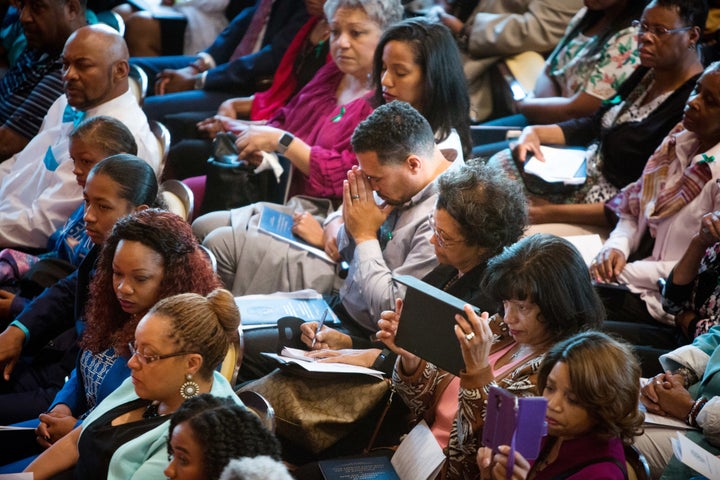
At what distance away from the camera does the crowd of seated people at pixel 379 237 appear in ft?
7.44

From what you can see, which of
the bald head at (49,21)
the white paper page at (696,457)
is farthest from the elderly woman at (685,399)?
the bald head at (49,21)

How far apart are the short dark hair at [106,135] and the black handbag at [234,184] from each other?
614mm

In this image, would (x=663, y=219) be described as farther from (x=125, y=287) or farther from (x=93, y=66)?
(x=93, y=66)

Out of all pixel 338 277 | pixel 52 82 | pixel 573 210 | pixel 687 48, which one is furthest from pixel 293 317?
pixel 52 82

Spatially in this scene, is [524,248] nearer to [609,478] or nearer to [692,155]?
[609,478]

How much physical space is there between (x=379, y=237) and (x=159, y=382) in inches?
49.3

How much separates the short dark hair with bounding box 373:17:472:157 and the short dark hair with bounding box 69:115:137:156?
1.00 meters

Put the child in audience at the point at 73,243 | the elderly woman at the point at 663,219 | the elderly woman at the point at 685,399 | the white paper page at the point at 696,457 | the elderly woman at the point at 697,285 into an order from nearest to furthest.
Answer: the white paper page at the point at 696,457 < the elderly woman at the point at 685,399 < the elderly woman at the point at 697,285 < the elderly woman at the point at 663,219 < the child in audience at the point at 73,243

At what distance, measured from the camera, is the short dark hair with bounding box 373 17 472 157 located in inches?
143

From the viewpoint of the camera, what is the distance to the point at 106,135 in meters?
3.46

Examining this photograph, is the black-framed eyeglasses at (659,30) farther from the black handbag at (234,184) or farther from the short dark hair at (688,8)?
the black handbag at (234,184)

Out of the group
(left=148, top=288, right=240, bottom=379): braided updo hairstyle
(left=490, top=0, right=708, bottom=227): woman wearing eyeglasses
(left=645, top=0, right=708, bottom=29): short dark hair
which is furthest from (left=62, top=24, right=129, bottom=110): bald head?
(left=645, top=0, right=708, bottom=29): short dark hair

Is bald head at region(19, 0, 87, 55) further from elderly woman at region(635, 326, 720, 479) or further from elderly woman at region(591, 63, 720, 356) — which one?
elderly woman at region(635, 326, 720, 479)

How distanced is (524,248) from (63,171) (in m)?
2.19
